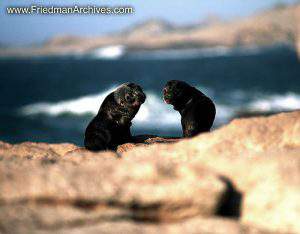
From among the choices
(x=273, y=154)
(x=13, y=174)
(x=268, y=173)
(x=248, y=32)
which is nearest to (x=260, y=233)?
(x=268, y=173)

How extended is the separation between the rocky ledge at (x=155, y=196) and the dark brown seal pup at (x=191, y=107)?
160 inches

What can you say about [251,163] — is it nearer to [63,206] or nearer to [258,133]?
[258,133]

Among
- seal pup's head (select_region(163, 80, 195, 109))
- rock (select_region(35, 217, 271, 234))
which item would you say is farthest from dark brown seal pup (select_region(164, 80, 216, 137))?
rock (select_region(35, 217, 271, 234))

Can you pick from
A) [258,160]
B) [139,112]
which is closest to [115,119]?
[258,160]

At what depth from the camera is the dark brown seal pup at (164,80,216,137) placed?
8.16 m

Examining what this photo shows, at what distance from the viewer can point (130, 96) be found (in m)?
8.50

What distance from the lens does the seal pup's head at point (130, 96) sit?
848cm

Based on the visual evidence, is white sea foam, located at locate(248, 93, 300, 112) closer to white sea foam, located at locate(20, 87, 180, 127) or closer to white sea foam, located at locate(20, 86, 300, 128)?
white sea foam, located at locate(20, 86, 300, 128)

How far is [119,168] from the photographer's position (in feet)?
12.3

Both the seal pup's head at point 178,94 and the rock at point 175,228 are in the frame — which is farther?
the seal pup's head at point 178,94

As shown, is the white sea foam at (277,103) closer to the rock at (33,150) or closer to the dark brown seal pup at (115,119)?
the dark brown seal pup at (115,119)

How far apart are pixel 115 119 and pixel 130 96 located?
50 centimetres

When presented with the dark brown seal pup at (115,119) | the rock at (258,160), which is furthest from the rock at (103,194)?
the dark brown seal pup at (115,119)

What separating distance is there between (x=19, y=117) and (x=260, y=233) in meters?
32.6
